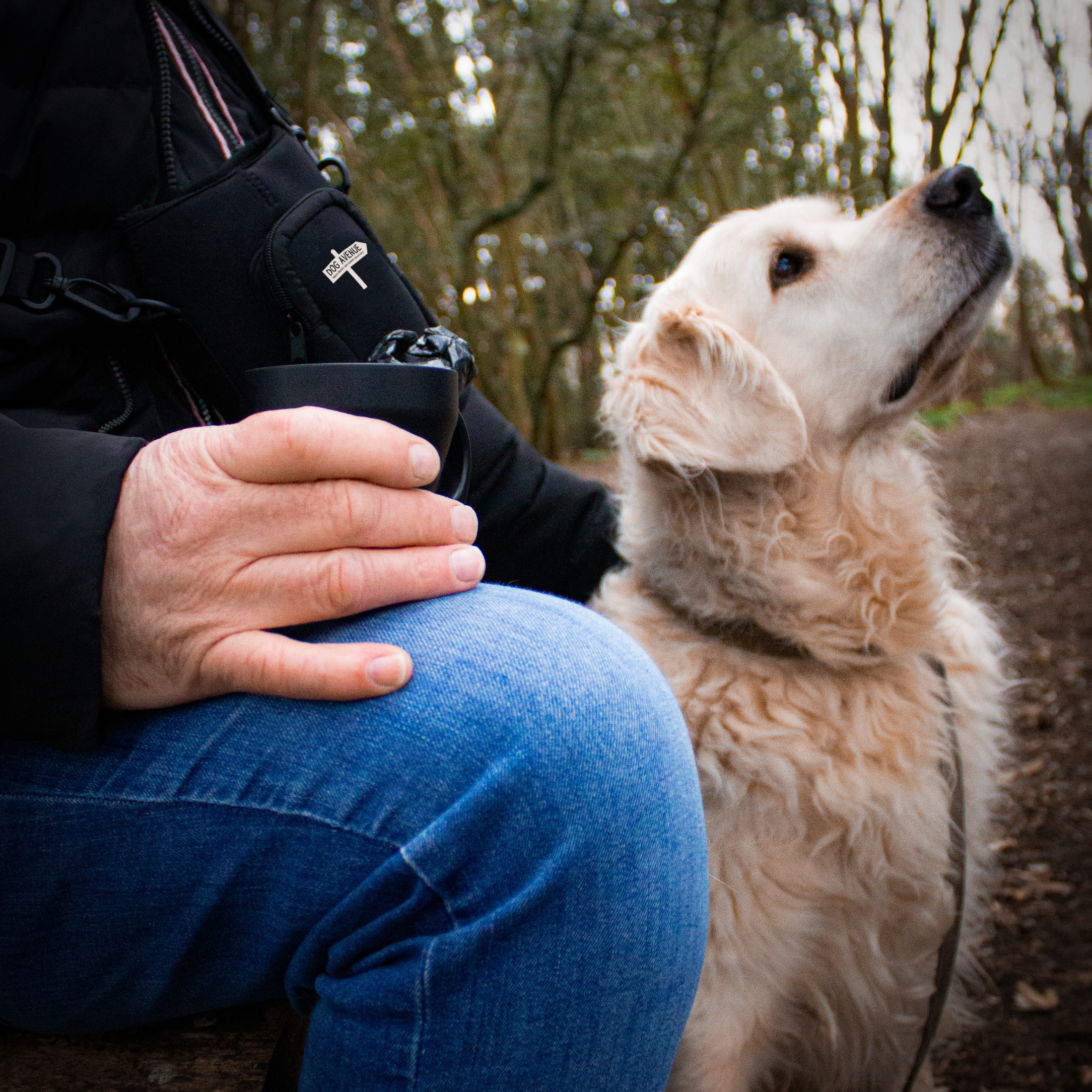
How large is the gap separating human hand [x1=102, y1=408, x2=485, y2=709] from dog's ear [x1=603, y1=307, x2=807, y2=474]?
1.06 m

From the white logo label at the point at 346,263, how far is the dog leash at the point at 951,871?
1424 mm

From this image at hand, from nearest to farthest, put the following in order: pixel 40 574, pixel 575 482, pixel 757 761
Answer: pixel 40 574 → pixel 757 761 → pixel 575 482

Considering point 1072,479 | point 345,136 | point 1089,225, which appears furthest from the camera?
point 1089,225

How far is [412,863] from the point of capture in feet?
2.41

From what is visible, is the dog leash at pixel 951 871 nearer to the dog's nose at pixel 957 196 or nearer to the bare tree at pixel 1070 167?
the dog's nose at pixel 957 196

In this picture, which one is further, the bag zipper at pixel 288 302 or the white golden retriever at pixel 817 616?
the white golden retriever at pixel 817 616

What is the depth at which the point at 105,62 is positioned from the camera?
1.18 m

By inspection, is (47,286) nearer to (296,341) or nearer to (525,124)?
(296,341)

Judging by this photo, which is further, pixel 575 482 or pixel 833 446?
pixel 575 482

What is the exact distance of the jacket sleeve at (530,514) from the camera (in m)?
1.67

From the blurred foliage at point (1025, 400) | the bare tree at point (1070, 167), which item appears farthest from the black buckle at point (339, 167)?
the blurred foliage at point (1025, 400)

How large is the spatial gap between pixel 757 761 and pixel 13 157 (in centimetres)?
154

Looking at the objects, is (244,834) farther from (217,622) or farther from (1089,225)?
(1089,225)

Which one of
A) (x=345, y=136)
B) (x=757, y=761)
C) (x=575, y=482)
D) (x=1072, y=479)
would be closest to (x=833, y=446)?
(x=575, y=482)
